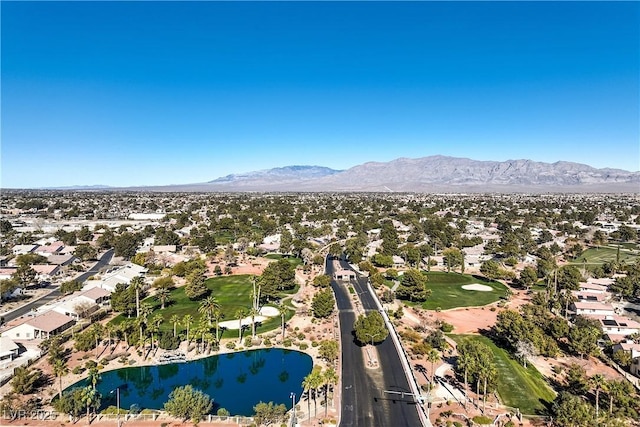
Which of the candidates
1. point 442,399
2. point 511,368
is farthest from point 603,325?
point 442,399

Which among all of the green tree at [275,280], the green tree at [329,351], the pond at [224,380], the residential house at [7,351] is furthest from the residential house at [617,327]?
the residential house at [7,351]

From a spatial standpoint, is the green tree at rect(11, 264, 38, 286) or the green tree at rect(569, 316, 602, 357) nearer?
the green tree at rect(569, 316, 602, 357)

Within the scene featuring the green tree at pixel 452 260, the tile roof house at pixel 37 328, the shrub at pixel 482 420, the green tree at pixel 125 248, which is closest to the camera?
the shrub at pixel 482 420

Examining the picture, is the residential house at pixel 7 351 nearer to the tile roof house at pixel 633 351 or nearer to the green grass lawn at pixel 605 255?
the tile roof house at pixel 633 351

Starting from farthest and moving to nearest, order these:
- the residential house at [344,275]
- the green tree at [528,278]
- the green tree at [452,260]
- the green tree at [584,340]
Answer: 1. the green tree at [452,260]
2. the residential house at [344,275]
3. the green tree at [528,278]
4. the green tree at [584,340]

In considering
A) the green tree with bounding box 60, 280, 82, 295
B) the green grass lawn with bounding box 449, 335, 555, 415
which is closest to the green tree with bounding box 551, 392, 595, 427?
the green grass lawn with bounding box 449, 335, 555, 415

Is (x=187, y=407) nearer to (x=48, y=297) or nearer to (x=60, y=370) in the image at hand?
(x=60, y=370)

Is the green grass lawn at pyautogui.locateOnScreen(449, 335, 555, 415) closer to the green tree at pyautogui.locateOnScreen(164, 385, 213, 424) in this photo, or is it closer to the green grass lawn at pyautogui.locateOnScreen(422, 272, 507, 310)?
the green grass lawn at pyautogui.locateOnScreen(422, 272, 507, 310)

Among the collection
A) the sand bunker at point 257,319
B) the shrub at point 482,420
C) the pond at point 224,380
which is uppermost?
the sand bunker at point 257,319
